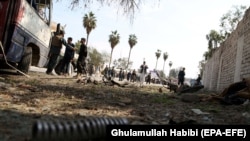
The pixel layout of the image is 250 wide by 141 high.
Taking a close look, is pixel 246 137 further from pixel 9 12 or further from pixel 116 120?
pixel 9 12

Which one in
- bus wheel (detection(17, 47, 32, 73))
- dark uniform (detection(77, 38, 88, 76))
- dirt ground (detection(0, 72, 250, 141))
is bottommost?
dirt ground (detection(0, 72, 250, 141))

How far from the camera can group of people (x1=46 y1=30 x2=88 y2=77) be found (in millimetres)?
11977

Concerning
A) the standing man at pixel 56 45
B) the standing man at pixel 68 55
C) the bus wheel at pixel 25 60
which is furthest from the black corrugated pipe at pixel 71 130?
the standing man at pixel 68 55

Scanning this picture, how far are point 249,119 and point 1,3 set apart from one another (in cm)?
528

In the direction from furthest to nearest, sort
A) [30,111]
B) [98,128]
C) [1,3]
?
[1,3], [30,111], [98,128]

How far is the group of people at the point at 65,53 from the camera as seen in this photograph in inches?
472

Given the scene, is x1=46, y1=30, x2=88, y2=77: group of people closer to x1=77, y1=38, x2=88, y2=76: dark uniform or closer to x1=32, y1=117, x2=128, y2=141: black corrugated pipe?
x1=77, y1=38, x2=88, y2=76: dark uniform

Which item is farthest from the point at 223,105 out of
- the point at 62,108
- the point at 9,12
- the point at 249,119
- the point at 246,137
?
the point at 9,12

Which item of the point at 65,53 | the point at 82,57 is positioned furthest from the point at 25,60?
the point at 82,57

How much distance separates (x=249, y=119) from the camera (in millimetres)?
5633

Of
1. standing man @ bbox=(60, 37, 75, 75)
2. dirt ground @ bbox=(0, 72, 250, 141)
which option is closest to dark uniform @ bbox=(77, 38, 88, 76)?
standing man @ bbox=(60, 37, 75, 75)

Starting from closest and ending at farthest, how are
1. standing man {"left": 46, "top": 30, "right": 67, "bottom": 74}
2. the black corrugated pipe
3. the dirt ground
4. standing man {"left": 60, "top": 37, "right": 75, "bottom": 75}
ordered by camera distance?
the black corrugated pipe
the dirt ground
standing man {"left": 46, "top": 30, "right": 67, "bottom": 74}
standing man {"left": 60, "top": 37, "right": 75, "bottom": 75}

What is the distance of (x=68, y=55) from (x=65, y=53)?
5.2 inches

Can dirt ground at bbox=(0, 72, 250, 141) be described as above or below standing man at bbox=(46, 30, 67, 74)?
below
